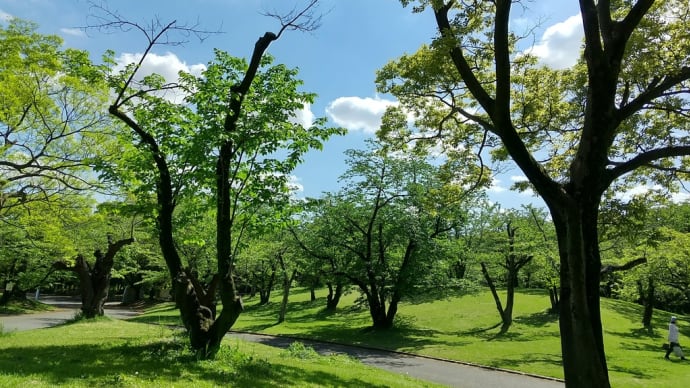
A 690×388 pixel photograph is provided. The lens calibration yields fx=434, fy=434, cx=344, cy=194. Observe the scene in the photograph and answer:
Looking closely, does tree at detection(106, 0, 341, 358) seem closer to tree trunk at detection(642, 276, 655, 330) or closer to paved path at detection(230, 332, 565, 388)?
paved path at detection(230, 332, 565, 388)

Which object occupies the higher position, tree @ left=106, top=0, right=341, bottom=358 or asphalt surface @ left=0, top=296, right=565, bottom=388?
tree @ left=106, top=0, right=341, bottom=358

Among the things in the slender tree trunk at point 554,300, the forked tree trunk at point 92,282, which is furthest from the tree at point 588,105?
the slender tree trunk at point 554,300

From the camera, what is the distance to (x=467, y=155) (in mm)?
13633

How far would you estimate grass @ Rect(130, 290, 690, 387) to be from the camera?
604 inches

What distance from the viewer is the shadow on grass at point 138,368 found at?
21.7ft

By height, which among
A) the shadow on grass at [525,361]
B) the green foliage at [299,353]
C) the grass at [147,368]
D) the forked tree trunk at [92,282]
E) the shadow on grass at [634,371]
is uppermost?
the forked tree trunk at [92,282]

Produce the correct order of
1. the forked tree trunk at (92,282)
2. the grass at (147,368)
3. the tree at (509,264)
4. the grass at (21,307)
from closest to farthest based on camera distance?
the grass at (147,368), the forked tree trunk at (92,282), the tree at (509,264), the grass at (21,307)

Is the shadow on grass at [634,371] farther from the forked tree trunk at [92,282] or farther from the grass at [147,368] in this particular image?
the forked tree trunk at [92,282]

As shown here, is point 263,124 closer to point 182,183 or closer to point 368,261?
point 182,183

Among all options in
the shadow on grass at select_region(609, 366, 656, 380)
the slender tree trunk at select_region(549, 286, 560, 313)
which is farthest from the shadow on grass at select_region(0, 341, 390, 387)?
the slender tree trunk at select_region(549, 286, 560, 313)

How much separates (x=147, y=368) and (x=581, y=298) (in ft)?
24.6

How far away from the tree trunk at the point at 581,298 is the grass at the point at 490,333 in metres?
6.51

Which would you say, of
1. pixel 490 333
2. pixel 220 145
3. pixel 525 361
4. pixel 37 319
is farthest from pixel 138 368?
pixel 37 319

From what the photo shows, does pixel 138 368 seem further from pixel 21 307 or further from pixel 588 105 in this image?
pixel 21 307
